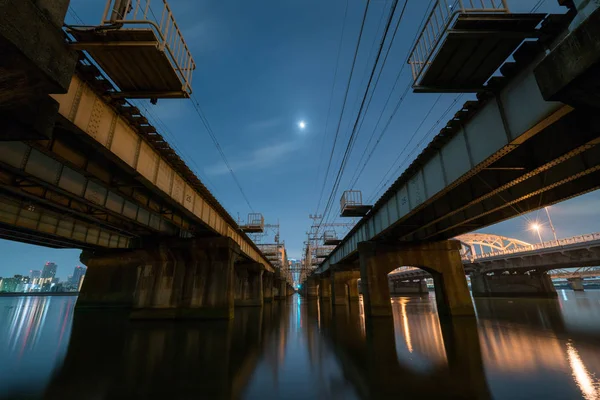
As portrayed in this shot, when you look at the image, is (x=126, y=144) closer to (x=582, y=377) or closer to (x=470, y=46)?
(x=470, y=46)

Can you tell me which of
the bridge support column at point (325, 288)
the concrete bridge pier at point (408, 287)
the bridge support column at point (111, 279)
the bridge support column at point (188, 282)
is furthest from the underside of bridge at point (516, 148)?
the concrete bridge pier at point (408, 287)

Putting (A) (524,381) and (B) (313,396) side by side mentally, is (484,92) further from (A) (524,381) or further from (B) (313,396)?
(B) (313,396)

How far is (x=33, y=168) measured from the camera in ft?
35.2

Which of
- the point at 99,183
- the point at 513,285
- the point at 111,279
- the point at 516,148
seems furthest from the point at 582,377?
the point at 513,285

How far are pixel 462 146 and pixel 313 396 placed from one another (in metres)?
10.1

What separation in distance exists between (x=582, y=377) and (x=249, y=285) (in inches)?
1774

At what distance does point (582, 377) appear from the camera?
7.36 meters

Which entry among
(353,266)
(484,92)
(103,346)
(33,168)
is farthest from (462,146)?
(353,266)

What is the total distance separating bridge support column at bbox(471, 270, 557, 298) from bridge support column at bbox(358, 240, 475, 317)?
4872cm

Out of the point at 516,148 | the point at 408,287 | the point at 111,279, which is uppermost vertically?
the point at 516,148

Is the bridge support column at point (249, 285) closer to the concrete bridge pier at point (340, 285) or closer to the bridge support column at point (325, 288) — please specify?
the concrete bridge pier at point (340, 285)

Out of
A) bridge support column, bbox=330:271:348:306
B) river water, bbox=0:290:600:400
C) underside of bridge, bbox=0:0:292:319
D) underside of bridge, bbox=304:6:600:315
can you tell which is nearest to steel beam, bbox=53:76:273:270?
underside of bridge, bbox=0:0:292:319

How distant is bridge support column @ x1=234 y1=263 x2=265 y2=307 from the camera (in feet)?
138

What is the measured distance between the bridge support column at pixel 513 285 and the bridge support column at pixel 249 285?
50.9 m
